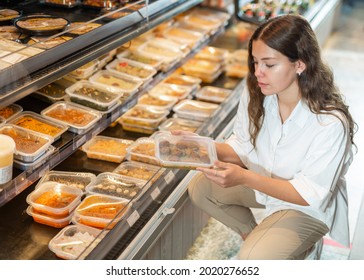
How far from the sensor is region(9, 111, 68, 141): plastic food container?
3.22 m

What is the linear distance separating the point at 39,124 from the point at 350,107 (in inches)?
157

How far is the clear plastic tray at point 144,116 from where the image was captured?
4.00 m

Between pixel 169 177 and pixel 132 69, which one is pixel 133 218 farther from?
pixel 132 69

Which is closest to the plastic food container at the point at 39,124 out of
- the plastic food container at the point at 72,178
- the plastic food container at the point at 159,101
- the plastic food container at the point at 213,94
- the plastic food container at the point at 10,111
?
the plastic food container at the point at 10,111

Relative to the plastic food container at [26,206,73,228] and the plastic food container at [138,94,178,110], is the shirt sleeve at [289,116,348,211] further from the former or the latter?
the plastic food container at [138,94,178,110]

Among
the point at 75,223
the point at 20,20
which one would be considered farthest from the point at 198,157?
the point at 20,20

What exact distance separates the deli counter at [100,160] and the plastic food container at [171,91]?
0.11 metres

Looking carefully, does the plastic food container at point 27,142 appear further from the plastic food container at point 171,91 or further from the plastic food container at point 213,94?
the plastic food container at point 213,94

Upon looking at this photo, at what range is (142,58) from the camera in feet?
14.6

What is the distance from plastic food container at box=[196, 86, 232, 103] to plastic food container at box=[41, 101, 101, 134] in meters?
1.34

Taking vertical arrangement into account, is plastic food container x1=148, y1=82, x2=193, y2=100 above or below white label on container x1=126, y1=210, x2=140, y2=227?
below

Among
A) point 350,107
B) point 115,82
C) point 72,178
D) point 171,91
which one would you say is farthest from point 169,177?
point 350,107

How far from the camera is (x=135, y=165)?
11.5ft

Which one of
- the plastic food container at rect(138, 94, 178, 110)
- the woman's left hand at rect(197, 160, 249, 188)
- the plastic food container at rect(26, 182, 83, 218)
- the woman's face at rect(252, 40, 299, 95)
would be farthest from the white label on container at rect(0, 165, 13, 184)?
the plastic food container at rect(138, 94, 178, 110)
